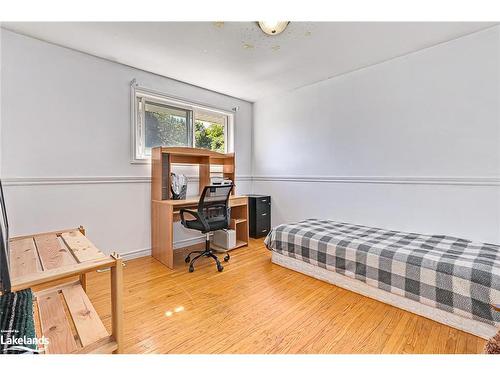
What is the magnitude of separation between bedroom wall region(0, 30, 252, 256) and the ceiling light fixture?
65.4 inches

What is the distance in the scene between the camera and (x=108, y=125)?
271 centimetres

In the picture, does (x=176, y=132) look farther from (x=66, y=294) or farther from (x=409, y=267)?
(x=409, y=267)

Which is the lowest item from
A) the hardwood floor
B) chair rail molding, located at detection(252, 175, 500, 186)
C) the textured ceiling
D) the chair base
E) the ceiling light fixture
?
the hardwood floor

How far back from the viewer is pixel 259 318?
1.73 metres

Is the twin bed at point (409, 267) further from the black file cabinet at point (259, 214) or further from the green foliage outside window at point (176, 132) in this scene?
the green foliage outside window at point (176, 132)

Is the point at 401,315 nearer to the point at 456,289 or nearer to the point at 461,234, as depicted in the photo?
the point at 456,289

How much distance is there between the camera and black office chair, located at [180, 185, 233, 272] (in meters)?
2.55

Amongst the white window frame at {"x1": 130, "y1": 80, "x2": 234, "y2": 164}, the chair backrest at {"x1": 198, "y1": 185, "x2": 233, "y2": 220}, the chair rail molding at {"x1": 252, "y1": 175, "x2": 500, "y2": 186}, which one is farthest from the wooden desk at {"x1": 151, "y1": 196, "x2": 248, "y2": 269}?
the chair rail molding at {"x1": 252, "y1": 175, "x2": 500, "y2": 186}

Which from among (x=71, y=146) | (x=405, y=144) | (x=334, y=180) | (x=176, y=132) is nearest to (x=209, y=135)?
(x=176, y=132)

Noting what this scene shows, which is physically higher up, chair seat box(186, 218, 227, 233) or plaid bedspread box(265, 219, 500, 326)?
chair seat box(186, 218, 227, 233)

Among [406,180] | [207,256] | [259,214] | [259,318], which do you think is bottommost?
[259,318]

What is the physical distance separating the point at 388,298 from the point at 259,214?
2.23 metres

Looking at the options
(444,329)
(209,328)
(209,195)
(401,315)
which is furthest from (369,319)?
(209,195)

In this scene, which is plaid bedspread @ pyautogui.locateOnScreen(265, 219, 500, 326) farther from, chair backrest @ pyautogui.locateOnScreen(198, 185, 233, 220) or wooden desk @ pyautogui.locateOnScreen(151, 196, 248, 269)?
wooden desk @ pyautogui.locateOnScreen(151, 196, 248, 269)
